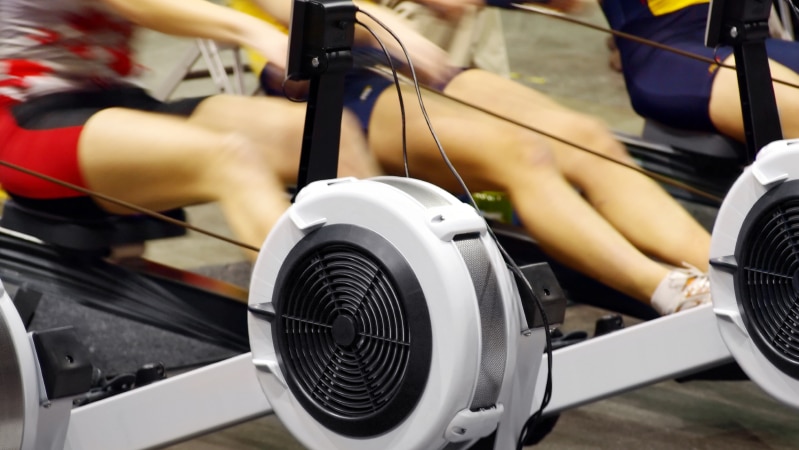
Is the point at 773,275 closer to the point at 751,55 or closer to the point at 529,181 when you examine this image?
the point at 751,55

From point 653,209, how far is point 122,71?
103cm

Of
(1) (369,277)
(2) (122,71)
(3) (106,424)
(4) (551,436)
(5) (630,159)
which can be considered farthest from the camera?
(5) (630,159)

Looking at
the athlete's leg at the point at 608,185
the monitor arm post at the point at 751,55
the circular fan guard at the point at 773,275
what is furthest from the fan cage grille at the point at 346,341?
the athlete's leg at the point at 608,185

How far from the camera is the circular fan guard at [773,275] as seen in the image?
6.36 ft

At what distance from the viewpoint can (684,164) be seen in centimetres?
276

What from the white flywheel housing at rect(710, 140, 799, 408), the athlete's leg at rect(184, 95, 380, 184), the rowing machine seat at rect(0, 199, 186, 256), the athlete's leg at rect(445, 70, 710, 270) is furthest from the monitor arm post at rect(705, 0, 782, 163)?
the rowing machine seat at rect(0, 199, 186, 256)

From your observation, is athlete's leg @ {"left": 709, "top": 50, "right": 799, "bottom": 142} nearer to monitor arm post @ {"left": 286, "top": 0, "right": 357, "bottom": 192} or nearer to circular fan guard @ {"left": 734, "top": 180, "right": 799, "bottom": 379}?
circular fan guard @ {"left": 734, "top": 180, "right": 799, "bottom": 379}

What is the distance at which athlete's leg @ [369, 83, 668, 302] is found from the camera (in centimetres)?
246

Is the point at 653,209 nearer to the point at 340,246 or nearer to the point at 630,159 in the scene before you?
the point at 630,159

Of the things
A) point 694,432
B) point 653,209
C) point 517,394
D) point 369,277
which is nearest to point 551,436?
point 694,432

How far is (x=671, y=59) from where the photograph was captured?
9.16 feet

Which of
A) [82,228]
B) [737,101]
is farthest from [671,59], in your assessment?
[82,228]

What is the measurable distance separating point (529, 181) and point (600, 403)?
0.48 metres

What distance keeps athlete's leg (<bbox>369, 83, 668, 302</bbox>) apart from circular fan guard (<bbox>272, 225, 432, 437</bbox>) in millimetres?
645
